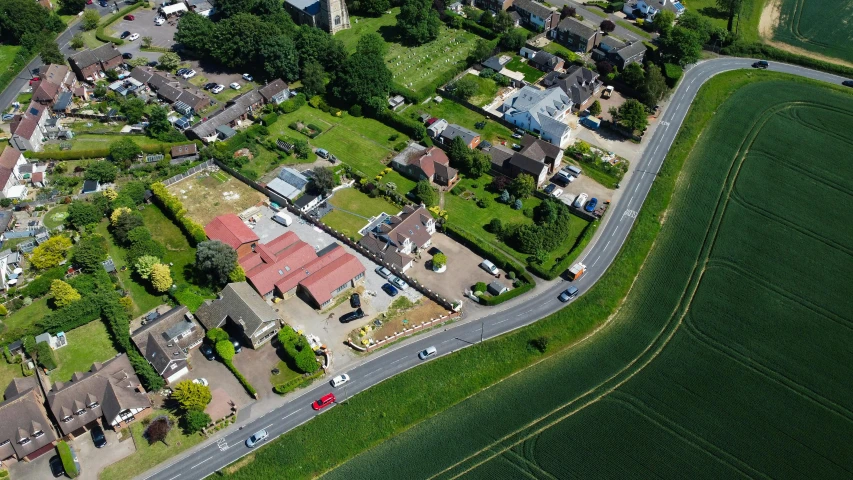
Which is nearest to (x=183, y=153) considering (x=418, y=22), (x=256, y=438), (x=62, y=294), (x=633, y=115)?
(x=62, y=294)

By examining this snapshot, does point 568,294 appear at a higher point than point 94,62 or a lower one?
lower

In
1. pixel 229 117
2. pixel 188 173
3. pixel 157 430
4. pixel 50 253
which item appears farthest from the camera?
pixel 229 117

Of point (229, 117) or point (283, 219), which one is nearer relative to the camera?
point (283, 219)

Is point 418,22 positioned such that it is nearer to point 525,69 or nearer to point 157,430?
point 525,69

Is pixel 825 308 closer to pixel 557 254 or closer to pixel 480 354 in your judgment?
pixel 557 254

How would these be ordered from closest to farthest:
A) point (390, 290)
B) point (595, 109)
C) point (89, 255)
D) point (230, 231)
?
point (390, 290) → point (89, 255) → point (230, 231) → point (595, 109)

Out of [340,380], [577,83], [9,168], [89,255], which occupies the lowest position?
[340,380]

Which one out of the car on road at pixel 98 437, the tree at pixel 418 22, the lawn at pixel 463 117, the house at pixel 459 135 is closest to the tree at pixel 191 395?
the car on road at pixel 98 437
